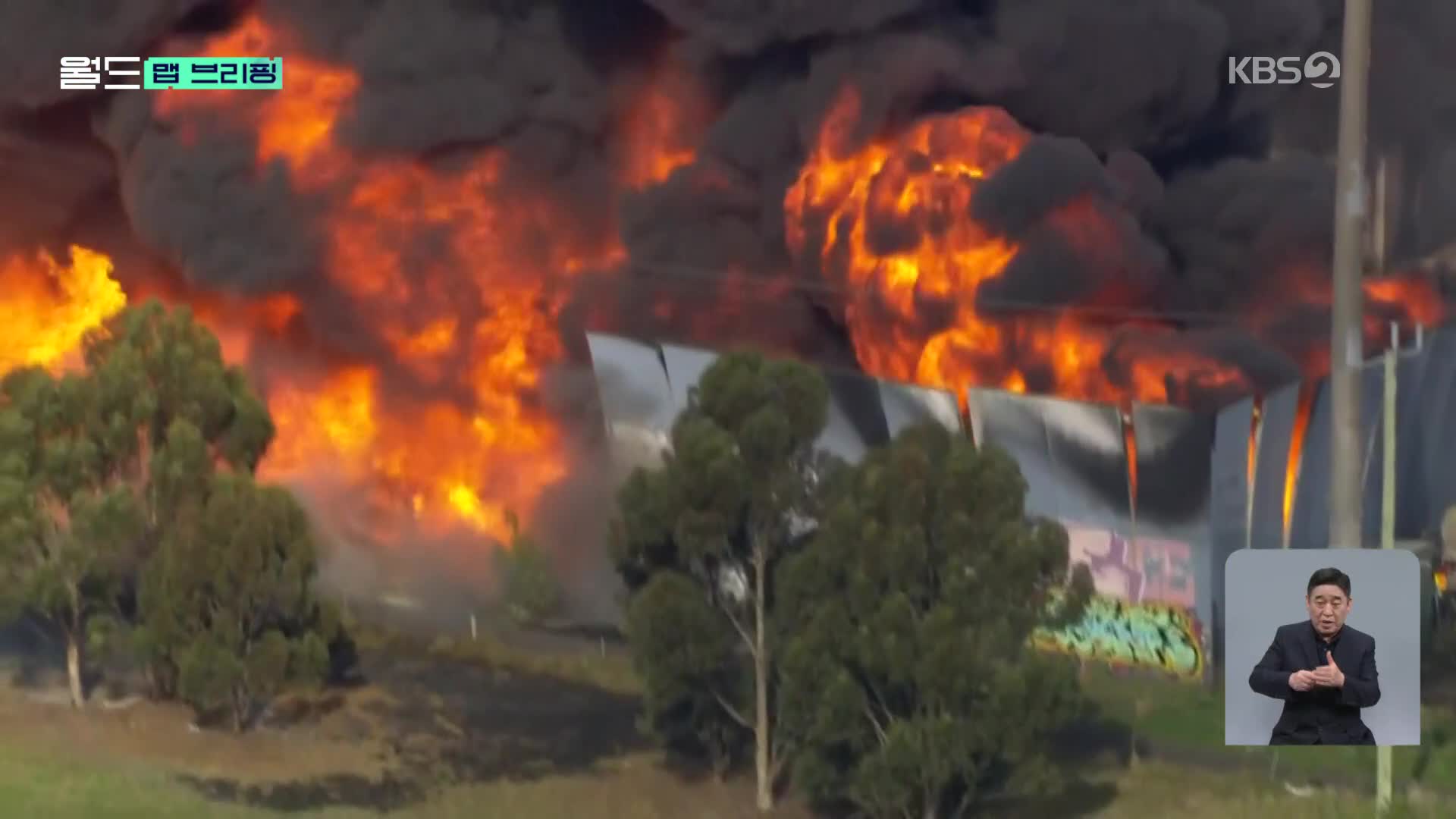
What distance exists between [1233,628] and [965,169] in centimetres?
1060

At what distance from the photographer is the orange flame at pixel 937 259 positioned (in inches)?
609

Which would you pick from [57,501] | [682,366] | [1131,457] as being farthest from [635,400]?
[57,501]

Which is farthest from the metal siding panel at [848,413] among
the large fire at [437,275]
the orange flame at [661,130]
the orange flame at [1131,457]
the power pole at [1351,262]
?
the power pole at [1351,262]

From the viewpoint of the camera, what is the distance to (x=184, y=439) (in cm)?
1434

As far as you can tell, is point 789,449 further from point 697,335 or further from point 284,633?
point 284,633

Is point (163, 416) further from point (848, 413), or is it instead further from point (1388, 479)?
Answer: point (1388, 479)

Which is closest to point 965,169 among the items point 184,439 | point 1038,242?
point 1038,242

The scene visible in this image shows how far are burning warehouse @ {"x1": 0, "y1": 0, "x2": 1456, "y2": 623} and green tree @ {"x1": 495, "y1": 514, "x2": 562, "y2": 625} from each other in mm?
321

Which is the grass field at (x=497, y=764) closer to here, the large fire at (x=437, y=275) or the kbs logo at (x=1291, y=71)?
the large fire at (x=437, y=275)

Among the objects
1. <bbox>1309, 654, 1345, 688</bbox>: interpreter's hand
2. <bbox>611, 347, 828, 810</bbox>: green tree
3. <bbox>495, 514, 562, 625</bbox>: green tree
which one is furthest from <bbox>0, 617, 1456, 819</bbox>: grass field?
<bbox>1309, 654, 1345, 688</bbox>: interpreter's hand

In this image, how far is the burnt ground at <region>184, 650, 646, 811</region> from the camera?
546 inches

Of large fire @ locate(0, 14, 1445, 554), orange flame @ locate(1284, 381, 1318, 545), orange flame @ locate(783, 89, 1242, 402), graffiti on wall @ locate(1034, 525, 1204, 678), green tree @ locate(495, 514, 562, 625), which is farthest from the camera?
large fire @ locate(0, 14, 1445, 554)

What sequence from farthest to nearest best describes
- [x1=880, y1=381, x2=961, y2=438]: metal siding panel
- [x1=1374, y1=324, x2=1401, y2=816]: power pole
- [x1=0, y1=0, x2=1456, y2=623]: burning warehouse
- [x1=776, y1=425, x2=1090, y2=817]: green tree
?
1. [x1=0, y1=0, x2=1456, y2=623]: burning warehouse
2. [x1=880, y1=381, x2=961, y2=438]: metal siding panel
3. [x1=776, y1=425, x2=1090, y2=817]: green tree
4. [x1=1374, y1=324, x2=1401, y2=816]: power pole

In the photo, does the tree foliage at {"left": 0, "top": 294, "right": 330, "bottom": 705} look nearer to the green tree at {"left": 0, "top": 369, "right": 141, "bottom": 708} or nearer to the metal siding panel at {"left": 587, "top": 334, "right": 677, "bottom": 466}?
the green tree at {"left": 0, "top": 369, "right": 141, "bottom": 708}
